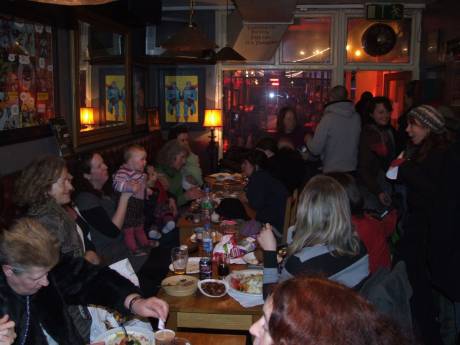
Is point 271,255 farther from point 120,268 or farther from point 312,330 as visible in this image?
point 312,330

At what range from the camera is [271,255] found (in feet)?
8.34

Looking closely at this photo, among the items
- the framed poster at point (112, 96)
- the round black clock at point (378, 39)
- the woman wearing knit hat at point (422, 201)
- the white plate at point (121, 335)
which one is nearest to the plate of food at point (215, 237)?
the woman wearing knit hat at point (422, 201)

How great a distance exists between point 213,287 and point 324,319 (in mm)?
1579

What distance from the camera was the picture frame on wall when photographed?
7.93 meters

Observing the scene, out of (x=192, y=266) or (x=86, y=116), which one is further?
(x=86, y=116)

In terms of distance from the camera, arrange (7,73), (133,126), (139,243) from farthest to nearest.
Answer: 1. (133,126)
2. (139,243)
3. (7,73)

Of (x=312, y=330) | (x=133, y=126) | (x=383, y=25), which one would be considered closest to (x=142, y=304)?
(x=312, y=330)

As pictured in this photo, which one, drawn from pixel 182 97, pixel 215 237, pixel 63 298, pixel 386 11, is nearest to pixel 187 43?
pixel 215 237

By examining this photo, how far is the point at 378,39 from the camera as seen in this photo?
7668mm

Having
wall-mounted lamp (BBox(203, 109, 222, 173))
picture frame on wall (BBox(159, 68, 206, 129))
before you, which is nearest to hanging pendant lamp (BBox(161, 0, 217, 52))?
wall-mounted lamp (BBox(203, 109, 222, 173))

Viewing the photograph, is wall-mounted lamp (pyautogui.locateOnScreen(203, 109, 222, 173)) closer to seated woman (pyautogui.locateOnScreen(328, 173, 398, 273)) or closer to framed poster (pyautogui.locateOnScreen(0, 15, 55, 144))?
framed poster (pyautogui.locateOnScreen(0, 15, 55, 144))

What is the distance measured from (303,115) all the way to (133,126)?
2.99 m

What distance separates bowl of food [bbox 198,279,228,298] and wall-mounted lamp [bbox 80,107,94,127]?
2.85 m

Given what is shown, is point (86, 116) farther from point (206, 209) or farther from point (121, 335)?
point (121, 335)
